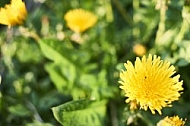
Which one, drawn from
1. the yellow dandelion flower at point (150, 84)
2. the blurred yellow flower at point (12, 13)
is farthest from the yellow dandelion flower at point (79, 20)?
the yellow dandelion flower at point (150, 84)

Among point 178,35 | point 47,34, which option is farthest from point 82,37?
point 178,35

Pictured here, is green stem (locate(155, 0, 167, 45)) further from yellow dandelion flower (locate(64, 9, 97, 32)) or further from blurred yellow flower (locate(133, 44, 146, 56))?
yellow dandelion flower (locate(64, 9, 97, 32))

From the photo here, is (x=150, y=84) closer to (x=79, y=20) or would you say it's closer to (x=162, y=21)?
(x=162, y=21)

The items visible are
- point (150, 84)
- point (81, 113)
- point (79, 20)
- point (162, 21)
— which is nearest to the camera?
point (150, 84)

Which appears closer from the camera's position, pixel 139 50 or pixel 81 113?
pixel 81 113

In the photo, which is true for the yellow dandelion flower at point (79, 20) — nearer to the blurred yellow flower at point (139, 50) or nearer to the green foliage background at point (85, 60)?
the green foliage background at point (85, 60)

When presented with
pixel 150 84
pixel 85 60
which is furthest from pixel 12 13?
pixel 150 84

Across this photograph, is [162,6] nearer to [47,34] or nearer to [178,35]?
[178,35]
